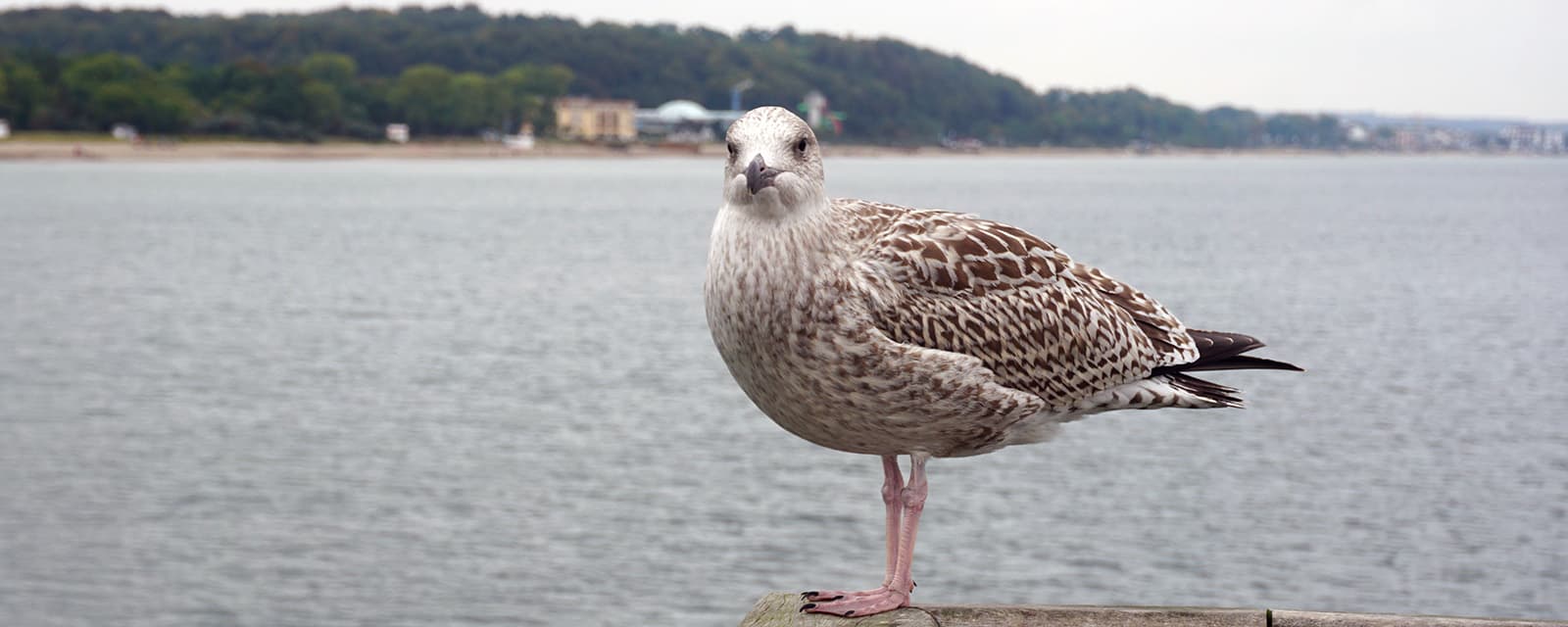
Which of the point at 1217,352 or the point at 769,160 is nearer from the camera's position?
the point at 769,160

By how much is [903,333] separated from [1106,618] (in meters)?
1.06

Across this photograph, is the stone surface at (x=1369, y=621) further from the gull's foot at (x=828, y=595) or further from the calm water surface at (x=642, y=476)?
the calm water surface at (x=642, y=476)

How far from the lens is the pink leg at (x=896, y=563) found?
15.7 feet

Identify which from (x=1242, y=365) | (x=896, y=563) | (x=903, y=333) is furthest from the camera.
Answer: (x=1242, y=365)

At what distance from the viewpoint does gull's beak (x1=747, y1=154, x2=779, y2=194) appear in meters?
4.41

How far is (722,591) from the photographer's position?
3062 cm

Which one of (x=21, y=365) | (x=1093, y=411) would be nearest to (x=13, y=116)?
(x=21, y=365)

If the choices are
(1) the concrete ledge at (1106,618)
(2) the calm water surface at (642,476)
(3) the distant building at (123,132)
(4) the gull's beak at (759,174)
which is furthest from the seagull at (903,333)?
(3) the distant building at (123,132)

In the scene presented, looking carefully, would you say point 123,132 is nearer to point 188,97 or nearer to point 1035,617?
point 188,97

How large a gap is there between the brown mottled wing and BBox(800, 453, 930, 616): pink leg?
44 centimetres

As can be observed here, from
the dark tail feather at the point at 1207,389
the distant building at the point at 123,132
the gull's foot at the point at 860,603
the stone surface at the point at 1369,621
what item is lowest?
the distant building at the point at 123,132

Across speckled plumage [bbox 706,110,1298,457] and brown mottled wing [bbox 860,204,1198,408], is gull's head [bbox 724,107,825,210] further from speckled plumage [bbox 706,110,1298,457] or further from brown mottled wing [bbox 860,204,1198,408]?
brown mottled wing [bbox 860,204,1198,408]

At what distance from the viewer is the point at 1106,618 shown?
448 cm

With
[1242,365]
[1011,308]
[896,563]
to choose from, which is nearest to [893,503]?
[896,563]
